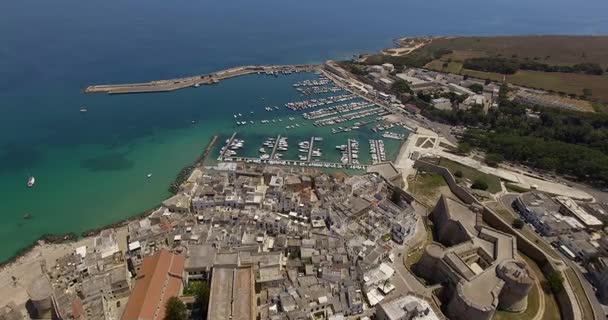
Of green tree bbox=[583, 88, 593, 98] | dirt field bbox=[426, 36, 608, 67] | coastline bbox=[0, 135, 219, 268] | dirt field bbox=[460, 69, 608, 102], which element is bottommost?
coastline bbox=[0, 135, 219, 268]

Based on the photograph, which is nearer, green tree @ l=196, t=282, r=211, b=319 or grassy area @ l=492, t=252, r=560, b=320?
green tree @ l=196, t=282, r=211, b=319

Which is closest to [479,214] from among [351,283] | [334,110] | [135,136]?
[351,283]

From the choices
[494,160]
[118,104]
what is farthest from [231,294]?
[118,104]

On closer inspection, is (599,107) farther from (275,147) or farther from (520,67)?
(275,147)

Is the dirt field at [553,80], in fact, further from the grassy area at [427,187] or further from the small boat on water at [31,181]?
the small boat on water at [31,181]

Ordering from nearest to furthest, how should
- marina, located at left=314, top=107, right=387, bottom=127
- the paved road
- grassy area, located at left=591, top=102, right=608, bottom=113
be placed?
the paved road
marina, located at left=314, top=107, right=387, bottom=127
grassy area, located at left=591, top=102, right=608, bottom=113

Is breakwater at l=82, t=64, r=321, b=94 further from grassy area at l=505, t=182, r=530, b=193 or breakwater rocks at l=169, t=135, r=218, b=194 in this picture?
grassy area at l=505, t=182, r=530, b=193

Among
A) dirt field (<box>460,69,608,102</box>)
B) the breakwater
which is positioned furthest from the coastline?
dirt field (<box>460,69,608,102</box>)

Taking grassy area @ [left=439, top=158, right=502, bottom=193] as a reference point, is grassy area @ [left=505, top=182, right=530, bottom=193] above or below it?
below
